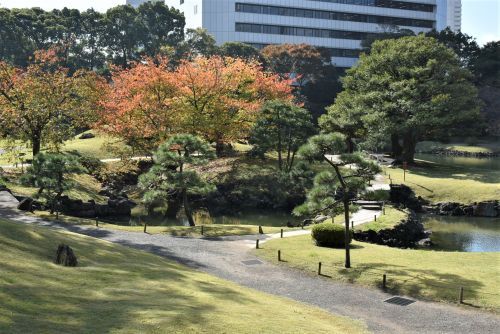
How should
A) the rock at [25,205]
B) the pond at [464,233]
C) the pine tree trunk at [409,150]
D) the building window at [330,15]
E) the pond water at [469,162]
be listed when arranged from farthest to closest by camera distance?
the building window at [330,15], the pond water at [469,162], the pine tree trunk at [409,150], the rock at [25,205], the pond at [464,233]

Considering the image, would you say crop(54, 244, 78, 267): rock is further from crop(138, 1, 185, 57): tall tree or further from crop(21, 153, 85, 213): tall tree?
crop(138, 1, 185, 57): tall tree

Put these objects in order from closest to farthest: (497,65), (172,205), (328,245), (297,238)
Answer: (328,245), (297,238), (172,205), (497,65)

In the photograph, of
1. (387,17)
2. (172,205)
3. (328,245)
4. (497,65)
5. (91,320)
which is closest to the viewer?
(91,320)

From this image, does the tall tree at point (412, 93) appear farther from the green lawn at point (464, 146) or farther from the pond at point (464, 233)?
the green lawn at point (464, 146)

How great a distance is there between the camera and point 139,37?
307 ft

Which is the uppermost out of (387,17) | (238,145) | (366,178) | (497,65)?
(387,17)

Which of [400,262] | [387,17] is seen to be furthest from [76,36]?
[400,262]

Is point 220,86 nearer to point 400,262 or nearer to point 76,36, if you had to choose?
point 400,262

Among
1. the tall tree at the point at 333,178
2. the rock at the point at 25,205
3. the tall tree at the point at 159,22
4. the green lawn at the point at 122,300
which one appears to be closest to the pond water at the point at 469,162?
the tall tree at the point at 333,178

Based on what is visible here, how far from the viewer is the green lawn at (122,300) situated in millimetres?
11195

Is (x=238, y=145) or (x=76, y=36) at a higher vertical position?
(x=76, y=36)

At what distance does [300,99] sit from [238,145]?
78.4 feet

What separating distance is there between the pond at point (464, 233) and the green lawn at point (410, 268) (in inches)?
261

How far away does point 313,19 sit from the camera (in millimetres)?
114875
